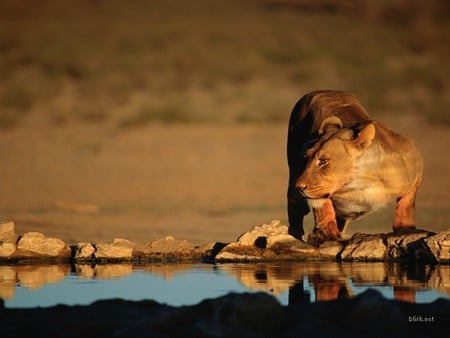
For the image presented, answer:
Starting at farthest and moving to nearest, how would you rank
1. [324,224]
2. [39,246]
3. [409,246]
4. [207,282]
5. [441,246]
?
[324,224] < [39,246] < [409,246] < [441,246] < [207,282]

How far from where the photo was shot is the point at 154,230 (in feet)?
66.4

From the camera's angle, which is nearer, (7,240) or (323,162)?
(323,162)

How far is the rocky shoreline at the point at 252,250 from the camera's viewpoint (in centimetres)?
1619

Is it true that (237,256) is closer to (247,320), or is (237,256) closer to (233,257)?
(233,257)

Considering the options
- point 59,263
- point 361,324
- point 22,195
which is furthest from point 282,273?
point 22,195

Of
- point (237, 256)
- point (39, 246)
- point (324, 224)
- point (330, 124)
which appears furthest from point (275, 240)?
point (39, 246)

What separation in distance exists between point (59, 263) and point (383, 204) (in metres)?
4.04

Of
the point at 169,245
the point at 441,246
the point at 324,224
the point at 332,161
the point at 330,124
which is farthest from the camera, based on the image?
the point at 169,245

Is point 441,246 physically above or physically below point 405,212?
below

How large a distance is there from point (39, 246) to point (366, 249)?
396 centimetres

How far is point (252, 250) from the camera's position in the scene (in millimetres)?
16406

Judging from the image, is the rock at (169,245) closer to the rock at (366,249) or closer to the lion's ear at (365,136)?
the rock at (366,249)

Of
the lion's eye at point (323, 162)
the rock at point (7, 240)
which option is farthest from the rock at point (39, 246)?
the lion's eye at point (323, 162)

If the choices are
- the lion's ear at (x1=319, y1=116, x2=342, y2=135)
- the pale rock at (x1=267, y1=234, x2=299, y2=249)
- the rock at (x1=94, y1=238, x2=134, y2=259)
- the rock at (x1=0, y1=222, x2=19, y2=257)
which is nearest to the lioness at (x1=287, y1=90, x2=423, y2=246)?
the lion's ear at (x1=319, y1=116, x2=342, y2=135)
